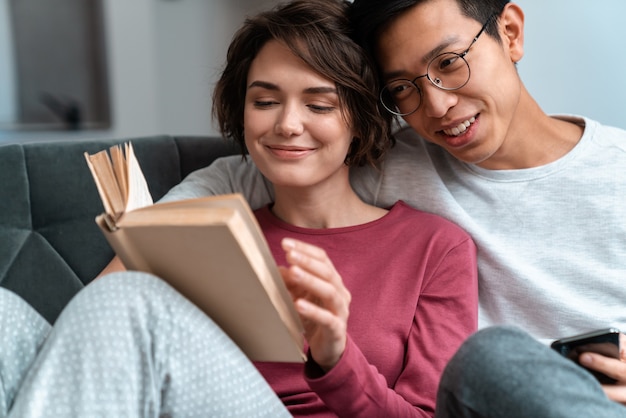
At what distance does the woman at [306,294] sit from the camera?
0.84 meters

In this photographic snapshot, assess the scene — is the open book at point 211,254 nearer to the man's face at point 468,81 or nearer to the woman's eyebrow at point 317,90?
the woman's eyebrow at point 317,90

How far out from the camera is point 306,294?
3.24ft

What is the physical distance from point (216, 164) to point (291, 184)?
30cm

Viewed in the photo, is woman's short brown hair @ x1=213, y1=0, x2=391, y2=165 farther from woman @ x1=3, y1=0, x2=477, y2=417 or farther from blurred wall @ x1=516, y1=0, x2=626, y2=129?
blurred wall @ x1=516, y1=0, x2=626, y2=129

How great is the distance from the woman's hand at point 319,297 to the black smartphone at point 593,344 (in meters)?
0.36

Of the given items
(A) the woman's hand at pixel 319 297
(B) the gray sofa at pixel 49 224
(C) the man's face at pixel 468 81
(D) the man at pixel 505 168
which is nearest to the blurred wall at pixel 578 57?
(D) the man at pixel 505 168

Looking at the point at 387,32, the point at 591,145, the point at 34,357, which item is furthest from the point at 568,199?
the point at 34,357

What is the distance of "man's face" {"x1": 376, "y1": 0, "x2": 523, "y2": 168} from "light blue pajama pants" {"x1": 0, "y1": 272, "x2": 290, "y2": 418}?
62cm

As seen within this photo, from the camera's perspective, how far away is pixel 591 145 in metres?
1.31

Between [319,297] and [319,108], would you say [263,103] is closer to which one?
[319,108]

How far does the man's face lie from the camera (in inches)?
48.3

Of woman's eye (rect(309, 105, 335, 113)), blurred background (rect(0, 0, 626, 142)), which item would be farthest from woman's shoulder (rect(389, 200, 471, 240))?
blurred background (rect(0, 0, 626, 142))

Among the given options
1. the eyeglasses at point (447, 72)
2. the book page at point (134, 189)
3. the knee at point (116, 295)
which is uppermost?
the eyeglasses at point (447, 72)

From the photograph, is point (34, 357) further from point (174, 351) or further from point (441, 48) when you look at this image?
point (441, 48)
